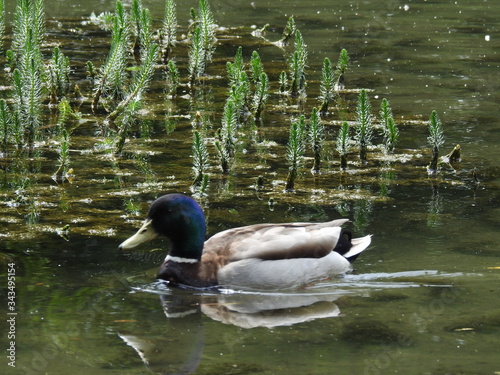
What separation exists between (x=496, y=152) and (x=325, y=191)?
7.79 feet

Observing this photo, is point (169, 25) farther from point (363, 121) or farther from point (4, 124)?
point (363, 121)

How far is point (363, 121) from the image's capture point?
9.66 m

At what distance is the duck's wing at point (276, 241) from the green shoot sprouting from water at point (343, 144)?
207 cm

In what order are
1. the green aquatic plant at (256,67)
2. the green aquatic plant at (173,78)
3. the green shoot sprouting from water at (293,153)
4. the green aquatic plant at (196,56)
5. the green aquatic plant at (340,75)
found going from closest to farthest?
the green shoot sprouting from water at (293,153) → the green aquatic plant at (256,67) → the green aquatic plant at (196,56) → the green aquatic plant at (173,78) → the green aquatic plant at (340,75)

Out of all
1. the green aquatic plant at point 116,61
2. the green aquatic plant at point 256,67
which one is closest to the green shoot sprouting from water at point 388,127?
the green aquatic plant at point 256,67

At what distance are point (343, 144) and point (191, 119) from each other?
2.80m

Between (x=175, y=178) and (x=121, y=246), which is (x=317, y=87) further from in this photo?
(x=121, y=246)

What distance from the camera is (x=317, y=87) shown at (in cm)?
1362

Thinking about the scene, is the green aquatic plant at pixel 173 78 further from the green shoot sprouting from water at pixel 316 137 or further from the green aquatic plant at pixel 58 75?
the green shoot sprouting from water at pixel 316 137

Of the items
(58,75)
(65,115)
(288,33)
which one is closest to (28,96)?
(65,115)

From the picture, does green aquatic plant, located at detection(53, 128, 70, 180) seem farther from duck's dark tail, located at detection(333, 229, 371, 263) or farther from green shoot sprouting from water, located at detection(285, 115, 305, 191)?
duck's dark tail, located at detection(333, 229, 371, 263)

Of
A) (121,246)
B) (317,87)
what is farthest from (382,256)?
(317,87)

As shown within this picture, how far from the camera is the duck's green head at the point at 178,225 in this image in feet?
24.0

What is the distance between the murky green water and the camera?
573 centimetres
